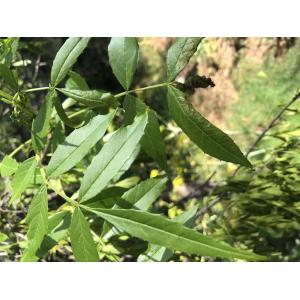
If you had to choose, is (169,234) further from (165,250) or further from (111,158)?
(165,250)

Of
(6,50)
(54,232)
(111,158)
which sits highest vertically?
(6,50)

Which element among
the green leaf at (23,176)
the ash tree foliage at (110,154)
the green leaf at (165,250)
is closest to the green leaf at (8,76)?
the ash tree foliage at (110,154)

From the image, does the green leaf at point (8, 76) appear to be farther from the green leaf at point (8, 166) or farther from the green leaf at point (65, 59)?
the green leaf at point (8, 166)

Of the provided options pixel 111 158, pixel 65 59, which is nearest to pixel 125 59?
pixel 65 59

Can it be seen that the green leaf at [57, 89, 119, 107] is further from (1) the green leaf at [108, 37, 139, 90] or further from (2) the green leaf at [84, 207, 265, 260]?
(2) the green leaf at [84, 207, 265, 260]

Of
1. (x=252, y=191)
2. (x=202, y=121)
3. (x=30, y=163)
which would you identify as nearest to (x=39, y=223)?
(x=30, y=163)

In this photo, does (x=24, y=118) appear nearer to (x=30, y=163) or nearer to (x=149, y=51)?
(x=30, y=163)

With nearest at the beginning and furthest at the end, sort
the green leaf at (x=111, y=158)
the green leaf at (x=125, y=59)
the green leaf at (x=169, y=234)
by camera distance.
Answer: the green leaf at (x=169, y=234) < the green leaf at (x=111, y=158) < the green leaf at (x=125, y=59)
